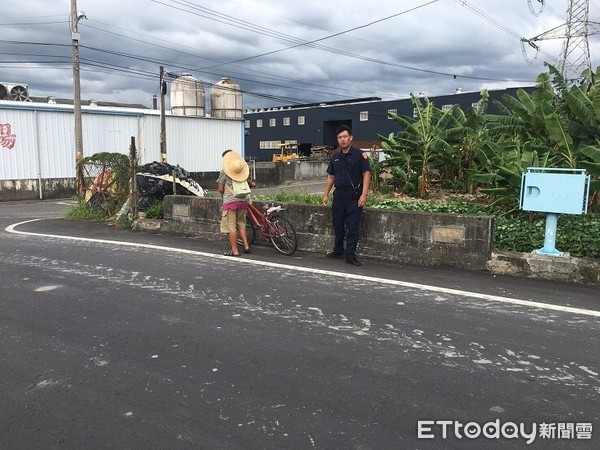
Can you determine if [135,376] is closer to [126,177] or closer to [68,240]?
[68,240]

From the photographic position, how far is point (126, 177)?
12445mm

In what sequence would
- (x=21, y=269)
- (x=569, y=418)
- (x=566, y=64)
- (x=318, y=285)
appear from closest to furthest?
(x=569, y=418)
(x=318, y=285)
(x=21, y=269)
(x=566, y=64)

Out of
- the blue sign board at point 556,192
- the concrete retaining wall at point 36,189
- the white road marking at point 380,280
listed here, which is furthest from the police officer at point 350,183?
the concrete retaining wall at point 36,189

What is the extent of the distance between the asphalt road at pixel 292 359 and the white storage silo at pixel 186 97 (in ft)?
83.8

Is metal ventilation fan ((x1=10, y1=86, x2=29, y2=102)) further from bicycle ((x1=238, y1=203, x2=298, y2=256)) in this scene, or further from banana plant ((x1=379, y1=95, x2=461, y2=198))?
bicycle ((x1=238, y1=203, x2=298, y2=256))

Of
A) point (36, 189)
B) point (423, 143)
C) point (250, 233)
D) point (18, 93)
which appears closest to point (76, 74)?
point (36, 189)

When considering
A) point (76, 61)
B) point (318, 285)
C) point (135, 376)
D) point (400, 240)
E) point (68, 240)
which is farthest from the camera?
point (76, 61)

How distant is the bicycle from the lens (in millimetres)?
8320

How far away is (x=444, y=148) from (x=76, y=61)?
16735 millimetres

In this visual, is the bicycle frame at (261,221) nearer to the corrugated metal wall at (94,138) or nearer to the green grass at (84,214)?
the green grass at (84,214)

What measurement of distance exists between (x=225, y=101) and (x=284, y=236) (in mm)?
25534

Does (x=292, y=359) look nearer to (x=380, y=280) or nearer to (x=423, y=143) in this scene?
(x=380, y=280)

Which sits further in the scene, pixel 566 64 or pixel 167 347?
pixel 566 64

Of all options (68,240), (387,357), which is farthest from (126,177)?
(387,357)
